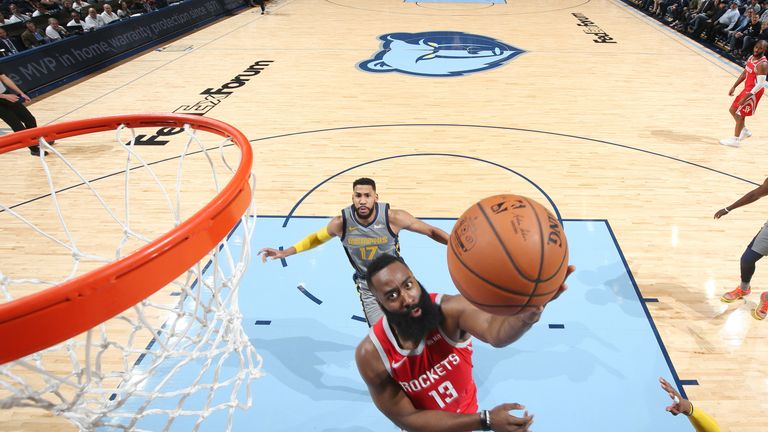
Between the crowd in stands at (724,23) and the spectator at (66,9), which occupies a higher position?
the spectator at (66,9)

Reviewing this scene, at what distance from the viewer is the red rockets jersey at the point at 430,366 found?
1.97 metres

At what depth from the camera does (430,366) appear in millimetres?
2008

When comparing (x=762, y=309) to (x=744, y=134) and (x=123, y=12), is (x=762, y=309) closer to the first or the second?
(x=744, y=134)

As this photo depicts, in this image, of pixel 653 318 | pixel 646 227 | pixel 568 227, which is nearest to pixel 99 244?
pixel 568 227

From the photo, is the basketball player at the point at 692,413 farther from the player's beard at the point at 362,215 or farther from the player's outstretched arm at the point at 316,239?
the player's outstretched arm at the point at 316,239

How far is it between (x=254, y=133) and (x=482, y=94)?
4323 millimetres

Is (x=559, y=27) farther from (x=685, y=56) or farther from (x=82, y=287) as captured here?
(x=82, y=287)

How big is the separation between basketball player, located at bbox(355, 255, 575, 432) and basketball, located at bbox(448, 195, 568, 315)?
0.09 metres

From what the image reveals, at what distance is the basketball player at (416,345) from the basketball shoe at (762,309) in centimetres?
304

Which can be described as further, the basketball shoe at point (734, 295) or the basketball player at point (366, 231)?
the basketball shoe at point (734, 295)

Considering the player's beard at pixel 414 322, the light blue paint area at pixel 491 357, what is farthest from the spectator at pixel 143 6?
the player's beard at pixel 414 322

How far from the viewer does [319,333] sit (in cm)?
377

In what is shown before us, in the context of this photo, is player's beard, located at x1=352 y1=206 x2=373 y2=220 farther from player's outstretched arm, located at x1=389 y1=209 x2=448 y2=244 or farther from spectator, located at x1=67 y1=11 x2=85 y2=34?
spectator, located at x1=67 y1=11 x2=85 y2=34

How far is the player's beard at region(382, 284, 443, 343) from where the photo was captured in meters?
1.96
